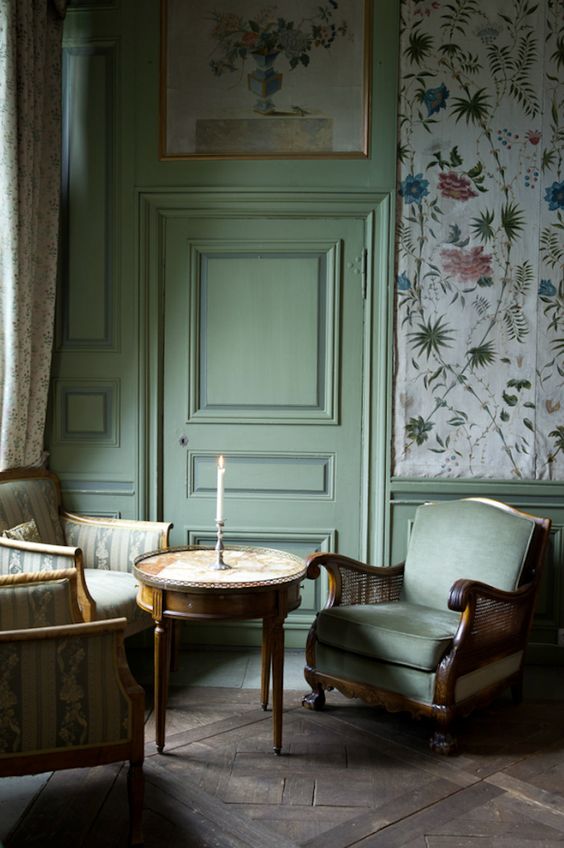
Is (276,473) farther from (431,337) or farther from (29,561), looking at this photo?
(29,561)

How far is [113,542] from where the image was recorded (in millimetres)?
3371

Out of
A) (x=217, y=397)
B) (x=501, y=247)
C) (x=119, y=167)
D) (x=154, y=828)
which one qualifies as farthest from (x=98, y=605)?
(x=501, y=247)

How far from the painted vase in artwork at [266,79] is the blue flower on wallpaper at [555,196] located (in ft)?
4.14

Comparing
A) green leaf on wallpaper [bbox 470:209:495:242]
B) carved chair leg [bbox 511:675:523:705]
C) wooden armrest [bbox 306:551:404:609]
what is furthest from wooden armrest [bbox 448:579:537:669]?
green leaf on wallpaper [bbox 470:209:495:242]

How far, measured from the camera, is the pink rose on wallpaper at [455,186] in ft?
11.5

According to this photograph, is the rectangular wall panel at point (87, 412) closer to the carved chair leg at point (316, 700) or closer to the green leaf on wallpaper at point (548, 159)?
the carved chair leg at point (316, 700)

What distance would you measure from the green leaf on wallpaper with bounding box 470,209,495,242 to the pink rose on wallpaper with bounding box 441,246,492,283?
6 centimetres

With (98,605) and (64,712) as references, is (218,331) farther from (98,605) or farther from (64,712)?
(64,712)

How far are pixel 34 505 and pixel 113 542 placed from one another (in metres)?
0.36

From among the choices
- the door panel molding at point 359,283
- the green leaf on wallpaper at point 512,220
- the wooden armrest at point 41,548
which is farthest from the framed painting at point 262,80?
the wooden armrest at point 41,548

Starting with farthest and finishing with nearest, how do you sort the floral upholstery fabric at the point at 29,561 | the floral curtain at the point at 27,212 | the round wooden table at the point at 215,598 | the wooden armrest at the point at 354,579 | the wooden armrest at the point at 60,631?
the floral curtain at the point at 27,212 → the wooden armrest at the point at 354,579 → the floral upholstery fabric at the point at 29,561 → the round wooden table at the point at 215,598 → the wooden armrest at the point at 60,631

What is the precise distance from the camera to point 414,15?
11.5 ft

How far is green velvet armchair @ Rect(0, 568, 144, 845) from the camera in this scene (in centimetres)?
194

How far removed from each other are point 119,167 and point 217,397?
1.12 m
